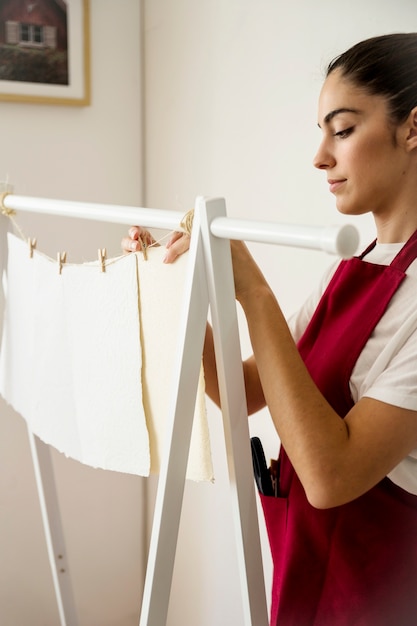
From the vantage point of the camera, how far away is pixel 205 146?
1774mm

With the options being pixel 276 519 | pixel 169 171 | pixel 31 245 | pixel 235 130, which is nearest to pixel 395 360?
pixel 276 519

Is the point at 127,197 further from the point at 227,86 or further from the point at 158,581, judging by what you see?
the point at 158,581

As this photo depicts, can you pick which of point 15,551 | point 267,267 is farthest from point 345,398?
point 15,551

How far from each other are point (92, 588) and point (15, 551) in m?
0.28

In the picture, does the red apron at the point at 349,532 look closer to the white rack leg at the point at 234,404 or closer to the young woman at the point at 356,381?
the young woman at the point at 356,381

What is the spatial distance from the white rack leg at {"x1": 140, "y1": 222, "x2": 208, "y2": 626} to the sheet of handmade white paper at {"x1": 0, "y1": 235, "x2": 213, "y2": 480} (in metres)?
0.05

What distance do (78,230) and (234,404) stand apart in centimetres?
131

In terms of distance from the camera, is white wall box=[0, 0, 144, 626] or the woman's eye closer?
the woman's eye

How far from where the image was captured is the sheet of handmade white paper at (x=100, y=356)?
0.94 m

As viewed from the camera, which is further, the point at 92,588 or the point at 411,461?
the point at 92,588

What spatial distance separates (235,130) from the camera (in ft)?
5.38

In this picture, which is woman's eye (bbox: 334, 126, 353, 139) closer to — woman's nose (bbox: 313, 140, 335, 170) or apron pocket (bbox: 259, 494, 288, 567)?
woman's nose (bbox: 313, 140, 335, 170)

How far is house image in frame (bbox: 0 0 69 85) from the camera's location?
6.27 feet

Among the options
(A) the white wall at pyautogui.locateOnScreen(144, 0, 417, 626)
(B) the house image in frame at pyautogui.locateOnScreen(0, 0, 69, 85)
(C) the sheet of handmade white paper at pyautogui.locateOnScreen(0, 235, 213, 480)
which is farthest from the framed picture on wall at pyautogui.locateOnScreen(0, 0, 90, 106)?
(C) the sheet of handmade white paper at pyautogui.locateOnScreen(0, 235, 213, 480)
